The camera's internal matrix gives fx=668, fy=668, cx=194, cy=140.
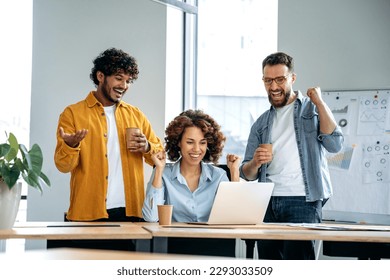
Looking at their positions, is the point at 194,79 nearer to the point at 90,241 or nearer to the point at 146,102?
the point at 146,102

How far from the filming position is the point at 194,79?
20.3 ft

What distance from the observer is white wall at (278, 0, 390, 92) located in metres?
5.16

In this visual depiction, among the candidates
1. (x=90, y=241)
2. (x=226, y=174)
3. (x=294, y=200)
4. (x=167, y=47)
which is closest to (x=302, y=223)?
(x=294, y=200)

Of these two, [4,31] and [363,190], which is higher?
[4,31]

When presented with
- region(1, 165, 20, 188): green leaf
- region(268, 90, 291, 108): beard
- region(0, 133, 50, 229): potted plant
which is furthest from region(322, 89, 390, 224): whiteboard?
region(1, 165, 20, 188): green leaf

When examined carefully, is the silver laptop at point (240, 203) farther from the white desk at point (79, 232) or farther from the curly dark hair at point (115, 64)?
the curly dark hair at point (115, 64)

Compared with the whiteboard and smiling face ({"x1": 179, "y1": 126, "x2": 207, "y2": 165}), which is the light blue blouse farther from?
the whiteboard

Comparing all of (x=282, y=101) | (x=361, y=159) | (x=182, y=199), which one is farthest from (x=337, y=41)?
(x=182, y=199)

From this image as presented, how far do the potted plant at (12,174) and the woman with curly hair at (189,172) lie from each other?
2.09ft

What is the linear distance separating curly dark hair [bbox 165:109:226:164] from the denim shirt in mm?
265

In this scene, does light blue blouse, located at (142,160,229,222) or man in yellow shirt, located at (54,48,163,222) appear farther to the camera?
man in yellow shirt, located at (54,48,163,222)

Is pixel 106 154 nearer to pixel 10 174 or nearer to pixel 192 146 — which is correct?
pixel 192 146

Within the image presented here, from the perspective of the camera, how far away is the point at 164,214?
3.05m

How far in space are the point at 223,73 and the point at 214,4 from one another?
24.9 inches
